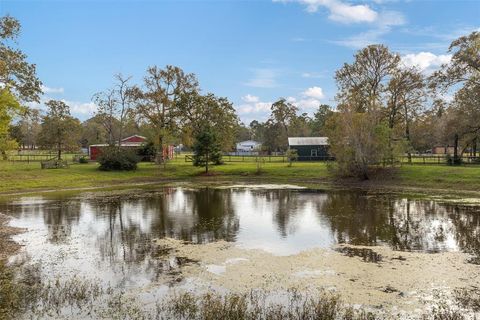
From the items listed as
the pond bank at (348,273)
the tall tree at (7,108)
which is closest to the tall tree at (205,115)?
the tall tree at (7,108)

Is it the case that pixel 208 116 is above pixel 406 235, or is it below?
above

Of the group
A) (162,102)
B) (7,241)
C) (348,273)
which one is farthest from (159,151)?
(348,273)

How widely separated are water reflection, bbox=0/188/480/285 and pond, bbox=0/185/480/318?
0.16 feet

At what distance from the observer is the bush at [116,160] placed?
51.2 m

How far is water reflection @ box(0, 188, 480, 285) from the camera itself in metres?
16.2

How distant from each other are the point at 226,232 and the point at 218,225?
1.81 meters

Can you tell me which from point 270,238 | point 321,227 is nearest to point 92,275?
point 270,238

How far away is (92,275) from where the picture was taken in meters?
13.3

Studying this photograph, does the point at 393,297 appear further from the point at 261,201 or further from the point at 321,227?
the point at 261,201

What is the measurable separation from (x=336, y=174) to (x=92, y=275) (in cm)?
3557

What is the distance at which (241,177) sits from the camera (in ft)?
168

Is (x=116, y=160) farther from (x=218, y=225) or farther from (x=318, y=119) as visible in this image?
(x=318, y=119)

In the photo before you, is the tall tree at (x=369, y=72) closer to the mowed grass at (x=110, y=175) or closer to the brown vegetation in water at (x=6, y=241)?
the mowed grass at (x=110, y=175)

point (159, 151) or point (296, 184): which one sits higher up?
point (159, 151)
